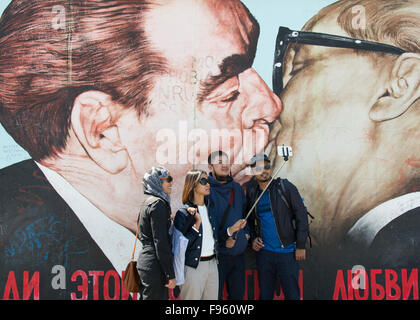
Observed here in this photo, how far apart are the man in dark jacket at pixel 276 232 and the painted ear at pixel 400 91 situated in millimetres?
1696

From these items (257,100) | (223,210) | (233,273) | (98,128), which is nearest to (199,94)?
(257,100)

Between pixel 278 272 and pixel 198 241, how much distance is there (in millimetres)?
1023

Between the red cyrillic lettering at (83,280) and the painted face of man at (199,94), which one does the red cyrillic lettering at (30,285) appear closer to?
the red cyrillic lettering at (83,280)

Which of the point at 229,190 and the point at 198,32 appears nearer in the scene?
the point at 229,190

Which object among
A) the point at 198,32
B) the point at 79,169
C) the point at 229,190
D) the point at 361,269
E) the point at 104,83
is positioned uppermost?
the point at 198,32

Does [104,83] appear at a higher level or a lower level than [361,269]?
higher

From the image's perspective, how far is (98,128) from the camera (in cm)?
551

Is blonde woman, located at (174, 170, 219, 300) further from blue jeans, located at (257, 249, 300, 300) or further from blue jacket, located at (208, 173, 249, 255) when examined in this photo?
blue jeans, located at (257, 249, 300, 300)

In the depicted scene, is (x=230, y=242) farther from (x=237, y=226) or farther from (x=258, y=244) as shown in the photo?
(x=258, y=244)

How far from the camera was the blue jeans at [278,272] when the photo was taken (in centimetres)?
463
